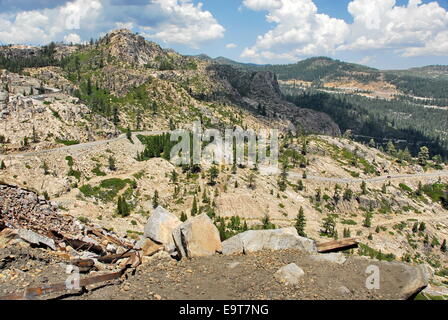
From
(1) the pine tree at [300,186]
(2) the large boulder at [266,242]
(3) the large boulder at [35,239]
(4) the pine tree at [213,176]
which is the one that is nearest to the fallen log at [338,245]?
(2) the large boulder at [266,242]

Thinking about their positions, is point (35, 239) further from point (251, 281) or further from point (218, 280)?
point (251, 281)

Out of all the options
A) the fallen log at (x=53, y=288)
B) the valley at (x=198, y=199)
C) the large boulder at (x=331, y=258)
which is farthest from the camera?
the large boulder at (x=331, y=258)

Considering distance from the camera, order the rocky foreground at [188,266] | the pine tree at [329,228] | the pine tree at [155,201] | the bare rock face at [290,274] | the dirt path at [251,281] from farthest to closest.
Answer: the pine tree at [329,228]
the pine tree at [155,201]
the bare rock face at [290,274]
the rocky foreground at [188,266]
the dirt path at [251,281]

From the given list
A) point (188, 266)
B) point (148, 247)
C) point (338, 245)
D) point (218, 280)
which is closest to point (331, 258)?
point (338, 245)

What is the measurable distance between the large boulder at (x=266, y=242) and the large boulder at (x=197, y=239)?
1.08 m

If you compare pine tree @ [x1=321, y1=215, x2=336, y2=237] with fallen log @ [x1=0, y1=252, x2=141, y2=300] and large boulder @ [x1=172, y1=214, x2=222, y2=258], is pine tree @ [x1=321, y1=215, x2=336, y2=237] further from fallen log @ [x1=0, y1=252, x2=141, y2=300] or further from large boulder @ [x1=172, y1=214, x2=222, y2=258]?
fallen log @ [x1=0, y1=252, x2=141, y2=300]

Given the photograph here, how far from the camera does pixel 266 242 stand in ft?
86.7

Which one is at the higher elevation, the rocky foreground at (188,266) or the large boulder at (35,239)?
the large boulder at (35,239)

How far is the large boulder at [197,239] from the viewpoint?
2569cm

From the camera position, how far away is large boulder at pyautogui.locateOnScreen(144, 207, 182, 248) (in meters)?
30.1

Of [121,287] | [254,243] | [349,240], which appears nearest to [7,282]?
[121,287]

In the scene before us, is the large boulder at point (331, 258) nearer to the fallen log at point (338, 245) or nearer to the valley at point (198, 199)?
the valley at point (198, 199)

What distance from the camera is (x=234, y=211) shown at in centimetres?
10044
